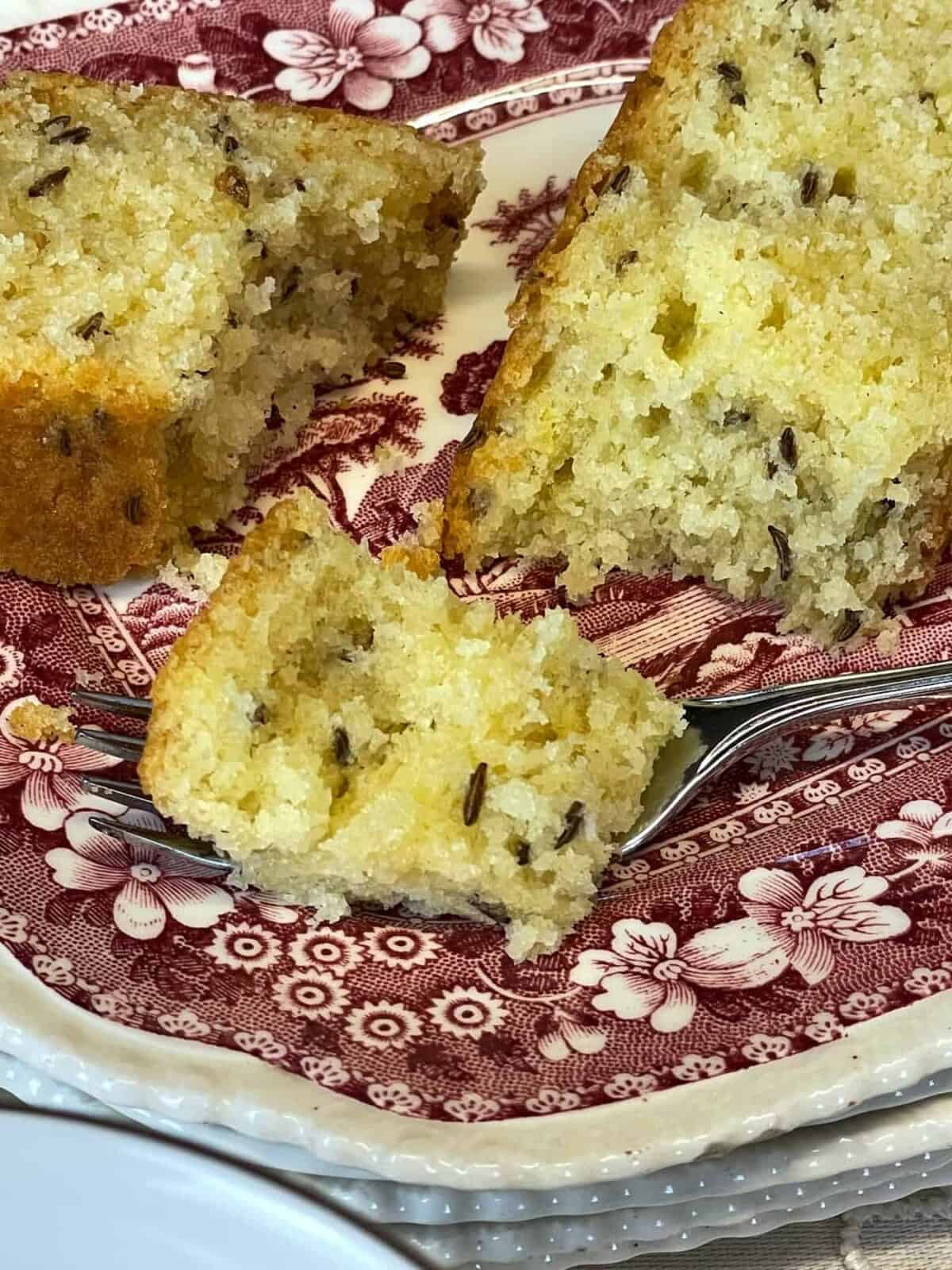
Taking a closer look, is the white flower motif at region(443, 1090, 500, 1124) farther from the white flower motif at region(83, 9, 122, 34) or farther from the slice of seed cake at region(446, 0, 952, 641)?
the white flower motif at region(83, 9, 122, 34)

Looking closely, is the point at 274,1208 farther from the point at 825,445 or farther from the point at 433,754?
the point at 825,445

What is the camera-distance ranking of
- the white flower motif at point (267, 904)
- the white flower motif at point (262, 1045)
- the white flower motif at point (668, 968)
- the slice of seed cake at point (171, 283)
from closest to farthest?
the white flower motif at point (262, 1045) < the white flower motif at point (668, 968) < the white flower motif at point (267, 904) < the slice of seed cake at point (171, 283)

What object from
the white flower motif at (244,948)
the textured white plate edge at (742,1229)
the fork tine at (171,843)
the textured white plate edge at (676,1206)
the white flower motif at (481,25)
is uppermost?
the white flower motif at (481,25)

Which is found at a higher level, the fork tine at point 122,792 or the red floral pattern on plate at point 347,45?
the red floral pattern on plate at point 347,45

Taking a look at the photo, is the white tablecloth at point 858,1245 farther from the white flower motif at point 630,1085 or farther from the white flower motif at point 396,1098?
the white flower motif at point 396,1098

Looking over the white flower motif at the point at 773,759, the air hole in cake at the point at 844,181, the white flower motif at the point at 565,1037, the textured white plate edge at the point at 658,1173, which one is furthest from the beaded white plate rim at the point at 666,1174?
the air hole in cake at the point at 844,181

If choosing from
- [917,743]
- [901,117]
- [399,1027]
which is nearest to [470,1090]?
[399,1027]
